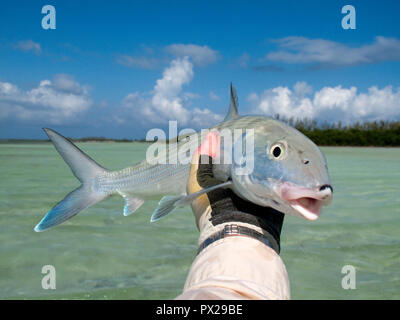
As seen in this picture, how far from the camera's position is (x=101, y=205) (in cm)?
500

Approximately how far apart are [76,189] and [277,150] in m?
1.67

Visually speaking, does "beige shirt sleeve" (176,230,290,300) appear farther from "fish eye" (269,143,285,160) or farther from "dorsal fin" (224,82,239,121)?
"dorsal fin" (224,82,239,121)

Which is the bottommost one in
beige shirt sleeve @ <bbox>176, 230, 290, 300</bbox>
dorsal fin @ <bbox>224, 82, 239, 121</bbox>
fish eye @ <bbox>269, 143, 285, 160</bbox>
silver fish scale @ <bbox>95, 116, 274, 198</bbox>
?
beige shirt sleeve @ <bbox>176, 230, 290, 300</bbox>

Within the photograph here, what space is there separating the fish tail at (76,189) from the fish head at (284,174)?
1301mm

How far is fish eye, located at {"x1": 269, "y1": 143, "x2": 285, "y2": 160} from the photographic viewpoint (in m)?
1.61

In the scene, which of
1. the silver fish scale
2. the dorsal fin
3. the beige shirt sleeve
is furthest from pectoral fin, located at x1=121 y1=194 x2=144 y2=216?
the beige shirt sleeve

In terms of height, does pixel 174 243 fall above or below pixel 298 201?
below

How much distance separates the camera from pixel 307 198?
149cm

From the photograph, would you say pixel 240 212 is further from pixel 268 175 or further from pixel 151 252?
pixel 151 252
